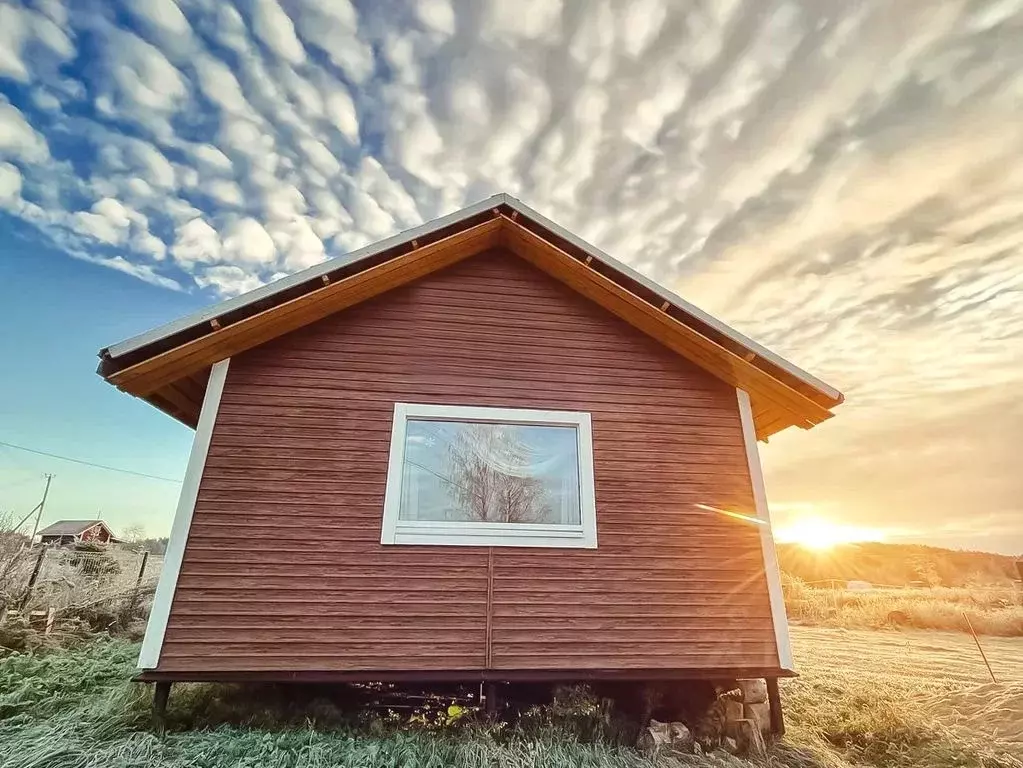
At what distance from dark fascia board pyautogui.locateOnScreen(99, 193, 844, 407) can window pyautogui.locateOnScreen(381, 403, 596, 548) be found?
1.59 meters

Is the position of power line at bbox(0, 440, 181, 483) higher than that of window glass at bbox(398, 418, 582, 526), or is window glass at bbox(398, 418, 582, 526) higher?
power line at bbox(0, 440, 181, 483)

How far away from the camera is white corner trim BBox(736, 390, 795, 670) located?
5098mm

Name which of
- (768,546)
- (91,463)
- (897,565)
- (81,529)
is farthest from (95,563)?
(897,565)

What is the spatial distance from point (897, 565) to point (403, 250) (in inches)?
1284

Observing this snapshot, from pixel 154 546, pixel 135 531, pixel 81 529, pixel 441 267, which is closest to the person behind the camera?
pixel 441 267

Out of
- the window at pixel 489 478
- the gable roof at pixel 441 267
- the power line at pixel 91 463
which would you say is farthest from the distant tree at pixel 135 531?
the window at pixel 489 478

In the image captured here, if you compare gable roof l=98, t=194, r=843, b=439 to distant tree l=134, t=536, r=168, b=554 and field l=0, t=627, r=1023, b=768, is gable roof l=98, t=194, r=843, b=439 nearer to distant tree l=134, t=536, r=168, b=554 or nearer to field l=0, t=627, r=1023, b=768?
field l=0, t=627, r=1023, b=768

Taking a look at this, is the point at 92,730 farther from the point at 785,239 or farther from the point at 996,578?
the point at 996,578

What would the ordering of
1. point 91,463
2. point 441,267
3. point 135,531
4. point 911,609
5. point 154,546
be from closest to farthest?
point 441,267 < point 911,609 < point 154,546 < point 91,463 < point 135,531

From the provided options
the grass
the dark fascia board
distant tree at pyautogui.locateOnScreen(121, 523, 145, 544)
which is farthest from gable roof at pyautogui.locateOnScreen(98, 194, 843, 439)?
distant tree at pyautogui.locateOnScreen(121, 523, 145, 544)

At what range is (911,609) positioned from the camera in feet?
56.9

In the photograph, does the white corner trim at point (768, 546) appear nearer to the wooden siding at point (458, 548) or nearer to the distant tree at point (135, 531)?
the wooden siding at point (458, 548)

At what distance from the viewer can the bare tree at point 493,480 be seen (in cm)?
523

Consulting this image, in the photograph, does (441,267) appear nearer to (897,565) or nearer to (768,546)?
(768,546)
